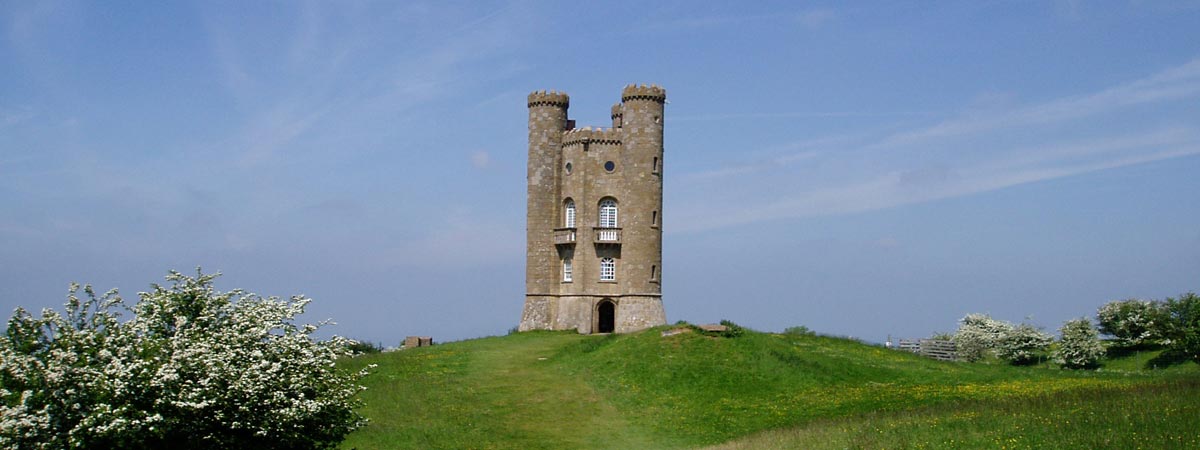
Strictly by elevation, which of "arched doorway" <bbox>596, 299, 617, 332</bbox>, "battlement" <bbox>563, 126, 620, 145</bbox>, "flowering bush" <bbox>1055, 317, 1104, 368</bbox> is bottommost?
"flowering bush" <bbox>1055, 317, 1104, 368</bbox>

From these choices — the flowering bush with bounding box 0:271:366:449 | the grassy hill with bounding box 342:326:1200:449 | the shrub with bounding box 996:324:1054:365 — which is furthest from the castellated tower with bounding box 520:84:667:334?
the flowering bush with bounding box 0:271:366:449

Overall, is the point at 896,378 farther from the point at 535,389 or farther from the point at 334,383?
the point at 334,383

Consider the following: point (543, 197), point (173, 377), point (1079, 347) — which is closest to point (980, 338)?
point (1079, 347)

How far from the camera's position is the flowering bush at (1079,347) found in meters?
62.7

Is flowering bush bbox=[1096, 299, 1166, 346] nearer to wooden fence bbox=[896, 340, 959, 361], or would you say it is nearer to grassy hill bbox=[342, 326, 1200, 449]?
grassy hill bbox=[342, 326, 1200, 449]

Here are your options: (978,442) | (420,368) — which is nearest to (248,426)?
(978,442)

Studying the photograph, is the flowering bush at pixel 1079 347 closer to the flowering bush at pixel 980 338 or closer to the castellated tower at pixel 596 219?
the flowering bush at pixel 980 338

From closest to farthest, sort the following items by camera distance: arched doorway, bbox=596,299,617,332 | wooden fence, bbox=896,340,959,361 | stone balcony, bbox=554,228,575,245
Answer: wooden fence, bbox=896,340,959,361 → stone balcony, bbox=554,228,575,245 → arched doorway, bbox=596,299,617,332

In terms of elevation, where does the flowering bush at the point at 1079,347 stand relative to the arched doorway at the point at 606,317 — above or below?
below

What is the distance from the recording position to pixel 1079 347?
6266cm

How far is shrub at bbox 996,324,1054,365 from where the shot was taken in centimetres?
6588

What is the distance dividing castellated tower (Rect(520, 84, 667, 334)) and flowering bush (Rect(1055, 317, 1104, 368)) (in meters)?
24.2

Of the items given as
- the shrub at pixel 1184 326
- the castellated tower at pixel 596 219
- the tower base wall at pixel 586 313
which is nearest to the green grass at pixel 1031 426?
the shrub at pixel 1184 326

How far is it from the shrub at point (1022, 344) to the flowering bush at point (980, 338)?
44cm
